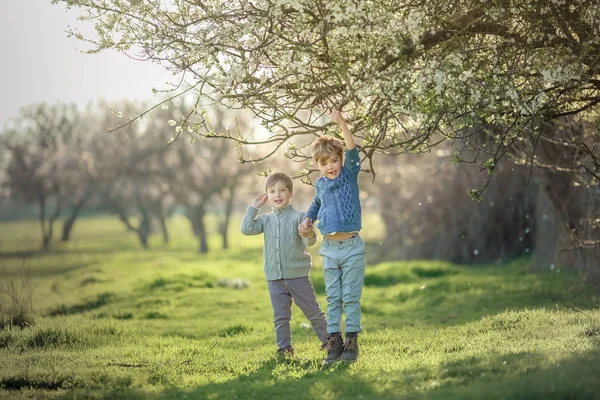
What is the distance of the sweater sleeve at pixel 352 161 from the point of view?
697cm

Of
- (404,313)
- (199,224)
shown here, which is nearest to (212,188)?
(199,224)

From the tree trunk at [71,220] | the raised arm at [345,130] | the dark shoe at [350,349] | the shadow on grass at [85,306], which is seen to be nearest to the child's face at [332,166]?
the raised arm at [345,130]

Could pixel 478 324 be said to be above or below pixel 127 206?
below

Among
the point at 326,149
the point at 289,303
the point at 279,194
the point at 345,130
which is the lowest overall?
the point at 289,303

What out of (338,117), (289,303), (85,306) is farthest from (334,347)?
(85,306)

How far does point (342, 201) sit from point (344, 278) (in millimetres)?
693

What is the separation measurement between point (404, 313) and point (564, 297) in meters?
2.29

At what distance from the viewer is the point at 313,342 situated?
8.72 m

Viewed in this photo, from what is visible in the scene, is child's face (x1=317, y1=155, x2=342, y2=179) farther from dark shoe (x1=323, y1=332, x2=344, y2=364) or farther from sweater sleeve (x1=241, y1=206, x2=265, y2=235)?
dark shoe (x1=323, y1=332, x2=344, y2=364)

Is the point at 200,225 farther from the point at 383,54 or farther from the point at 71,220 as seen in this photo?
the point at 383,54

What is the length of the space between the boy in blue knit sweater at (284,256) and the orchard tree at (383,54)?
60 centimetres

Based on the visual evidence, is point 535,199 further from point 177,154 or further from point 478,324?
point 177,154

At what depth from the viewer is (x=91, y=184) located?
40.9 metres

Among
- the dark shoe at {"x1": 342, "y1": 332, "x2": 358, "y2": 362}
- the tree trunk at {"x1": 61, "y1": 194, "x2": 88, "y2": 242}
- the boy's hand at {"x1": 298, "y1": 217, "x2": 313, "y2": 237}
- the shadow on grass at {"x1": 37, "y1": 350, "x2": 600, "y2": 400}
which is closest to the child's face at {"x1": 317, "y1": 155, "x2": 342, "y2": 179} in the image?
the boy's hand at {"x1": 298, "y1": 217, "x2": 313, "y2": 237}
